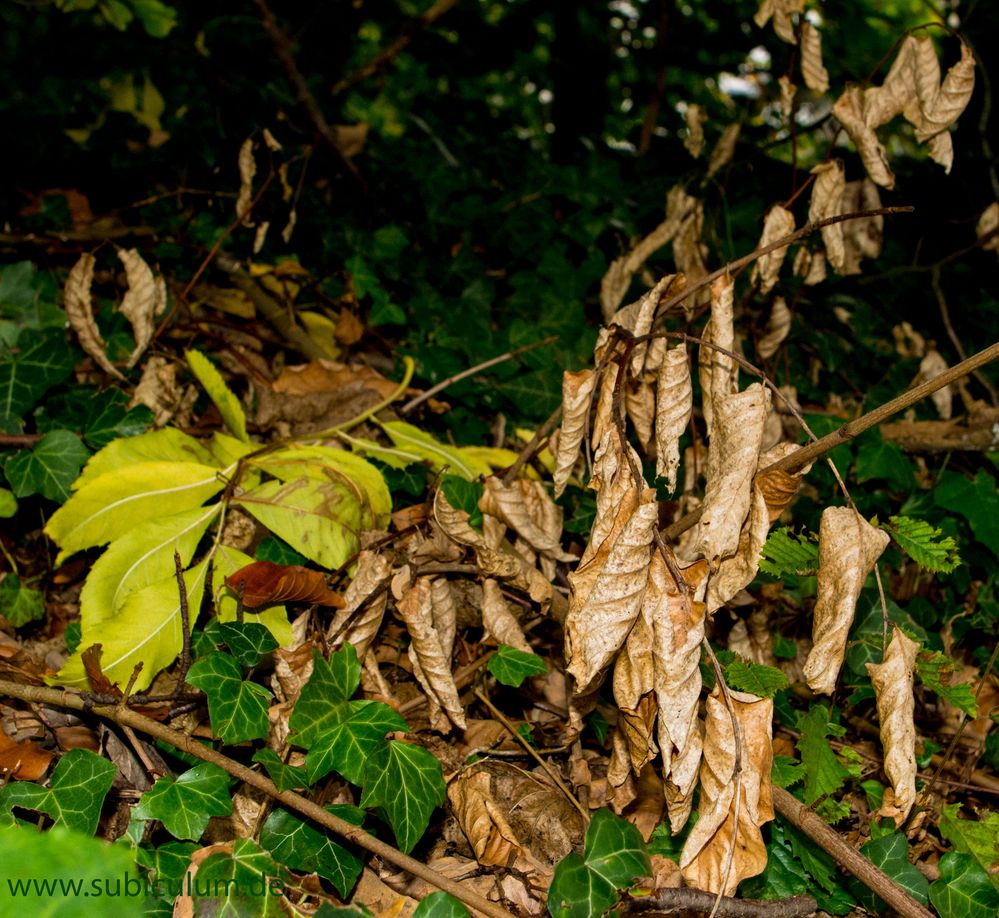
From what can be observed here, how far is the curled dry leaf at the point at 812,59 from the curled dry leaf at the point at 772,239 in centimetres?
40

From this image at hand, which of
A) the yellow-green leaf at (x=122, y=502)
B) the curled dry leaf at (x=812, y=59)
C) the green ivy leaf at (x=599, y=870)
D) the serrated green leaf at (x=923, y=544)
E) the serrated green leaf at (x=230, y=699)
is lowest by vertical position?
the green ivy leaf at (x=599, y=870)

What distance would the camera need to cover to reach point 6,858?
2.82 feet

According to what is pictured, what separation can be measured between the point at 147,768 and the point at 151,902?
→ 283 mm

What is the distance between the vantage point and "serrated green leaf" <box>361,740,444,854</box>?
1.37m

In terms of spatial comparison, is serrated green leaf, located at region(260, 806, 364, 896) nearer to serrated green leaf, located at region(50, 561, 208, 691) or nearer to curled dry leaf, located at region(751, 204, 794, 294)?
serrated green leaf, located at region(50, 561, 208, 691)

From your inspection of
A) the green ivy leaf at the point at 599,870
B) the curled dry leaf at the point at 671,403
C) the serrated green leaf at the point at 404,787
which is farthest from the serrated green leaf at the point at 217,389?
the green ivy leaf at the point at 599,870

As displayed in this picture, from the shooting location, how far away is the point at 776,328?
95.4 inches

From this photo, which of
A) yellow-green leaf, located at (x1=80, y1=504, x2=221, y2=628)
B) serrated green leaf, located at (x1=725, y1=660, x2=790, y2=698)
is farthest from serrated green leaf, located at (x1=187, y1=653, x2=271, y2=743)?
serrated green leaf, located at (x1=725, y1=660, x2=790, y2=698)

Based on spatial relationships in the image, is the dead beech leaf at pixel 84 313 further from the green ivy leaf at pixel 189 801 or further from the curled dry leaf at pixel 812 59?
the curled dry leaf at pixel 812 59

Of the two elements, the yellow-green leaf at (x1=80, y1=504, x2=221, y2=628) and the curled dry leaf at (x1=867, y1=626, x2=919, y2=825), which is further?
the yellow-green leaf at (x1=80, y1=504, x2=221, y2=628)

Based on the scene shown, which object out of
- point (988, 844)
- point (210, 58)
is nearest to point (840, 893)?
point (988, 844)

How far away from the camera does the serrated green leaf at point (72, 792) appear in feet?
4.50

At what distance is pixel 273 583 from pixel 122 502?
448 mm

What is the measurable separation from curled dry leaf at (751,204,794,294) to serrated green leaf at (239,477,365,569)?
1.07 meters
